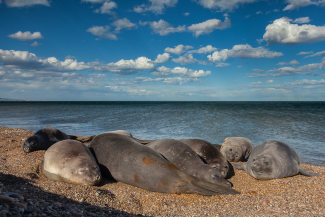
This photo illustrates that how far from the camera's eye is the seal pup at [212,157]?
6.32 m

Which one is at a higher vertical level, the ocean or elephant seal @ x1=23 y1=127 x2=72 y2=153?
elephant seal @ x1=23 y1=127 x2=72 y2=153

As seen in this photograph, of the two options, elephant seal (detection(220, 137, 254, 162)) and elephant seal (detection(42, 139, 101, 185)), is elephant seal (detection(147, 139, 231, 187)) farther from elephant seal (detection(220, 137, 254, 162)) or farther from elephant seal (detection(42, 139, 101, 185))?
elephant seal (detection(220, 137, 254, 162))

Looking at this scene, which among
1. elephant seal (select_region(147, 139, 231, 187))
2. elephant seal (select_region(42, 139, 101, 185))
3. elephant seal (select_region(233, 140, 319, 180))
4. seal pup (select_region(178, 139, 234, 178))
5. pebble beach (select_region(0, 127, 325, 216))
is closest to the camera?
pebble beach (select_region(0, 127, 325, 216))

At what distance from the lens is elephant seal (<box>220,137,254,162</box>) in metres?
8.37

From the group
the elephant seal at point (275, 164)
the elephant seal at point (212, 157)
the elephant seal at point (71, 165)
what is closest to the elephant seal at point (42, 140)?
the elephant seal at point (71, 165)

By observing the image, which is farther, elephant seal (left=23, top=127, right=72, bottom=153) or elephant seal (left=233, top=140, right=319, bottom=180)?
elephant seal (left=23, top=127, right=72, bottom=153)

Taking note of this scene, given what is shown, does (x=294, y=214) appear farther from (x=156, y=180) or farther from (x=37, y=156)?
(x=37, y=156)

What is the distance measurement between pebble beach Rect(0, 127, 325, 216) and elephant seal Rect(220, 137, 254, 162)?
8.28 feet

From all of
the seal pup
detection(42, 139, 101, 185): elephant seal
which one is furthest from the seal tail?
detection(42, 139, 101, 185): elephant seal

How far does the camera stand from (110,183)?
17.7 ft

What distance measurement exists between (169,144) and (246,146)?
12.6 feet

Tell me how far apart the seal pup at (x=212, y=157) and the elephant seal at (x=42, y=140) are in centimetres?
582

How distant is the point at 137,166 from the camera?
5.12 m

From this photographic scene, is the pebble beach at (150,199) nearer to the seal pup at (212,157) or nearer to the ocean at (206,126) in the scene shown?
the seal pup at (212,157)
